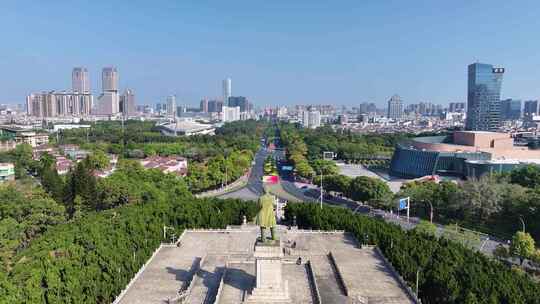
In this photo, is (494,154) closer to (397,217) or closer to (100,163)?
(397,217)

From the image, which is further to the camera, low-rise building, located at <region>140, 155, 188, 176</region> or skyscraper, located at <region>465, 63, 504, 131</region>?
skyscraper, located at <region>465, 63, 504, 131</region>

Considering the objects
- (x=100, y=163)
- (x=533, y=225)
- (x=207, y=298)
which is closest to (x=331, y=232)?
(x=207, y=298)

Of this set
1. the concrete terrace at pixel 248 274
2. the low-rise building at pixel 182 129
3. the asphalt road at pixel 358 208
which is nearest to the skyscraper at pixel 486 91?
the low-rise building at pixel 182 129

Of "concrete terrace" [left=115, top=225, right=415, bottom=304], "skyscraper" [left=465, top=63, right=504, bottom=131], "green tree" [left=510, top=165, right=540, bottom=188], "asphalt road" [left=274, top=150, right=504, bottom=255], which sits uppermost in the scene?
"skyscraper" [left=465, top=63, right=504, bottom=131]

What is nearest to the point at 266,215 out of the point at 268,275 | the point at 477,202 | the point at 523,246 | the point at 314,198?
the point at 268,275

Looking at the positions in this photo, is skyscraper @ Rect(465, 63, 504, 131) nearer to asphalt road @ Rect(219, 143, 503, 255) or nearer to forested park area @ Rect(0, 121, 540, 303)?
asphalt road @ Rect(219, 143, 503, 255)

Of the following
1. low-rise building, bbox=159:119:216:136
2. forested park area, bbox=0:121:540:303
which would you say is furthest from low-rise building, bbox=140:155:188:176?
low-rise building, bbox=159:119:216:136

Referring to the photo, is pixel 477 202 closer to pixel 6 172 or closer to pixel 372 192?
pixel 372 192
